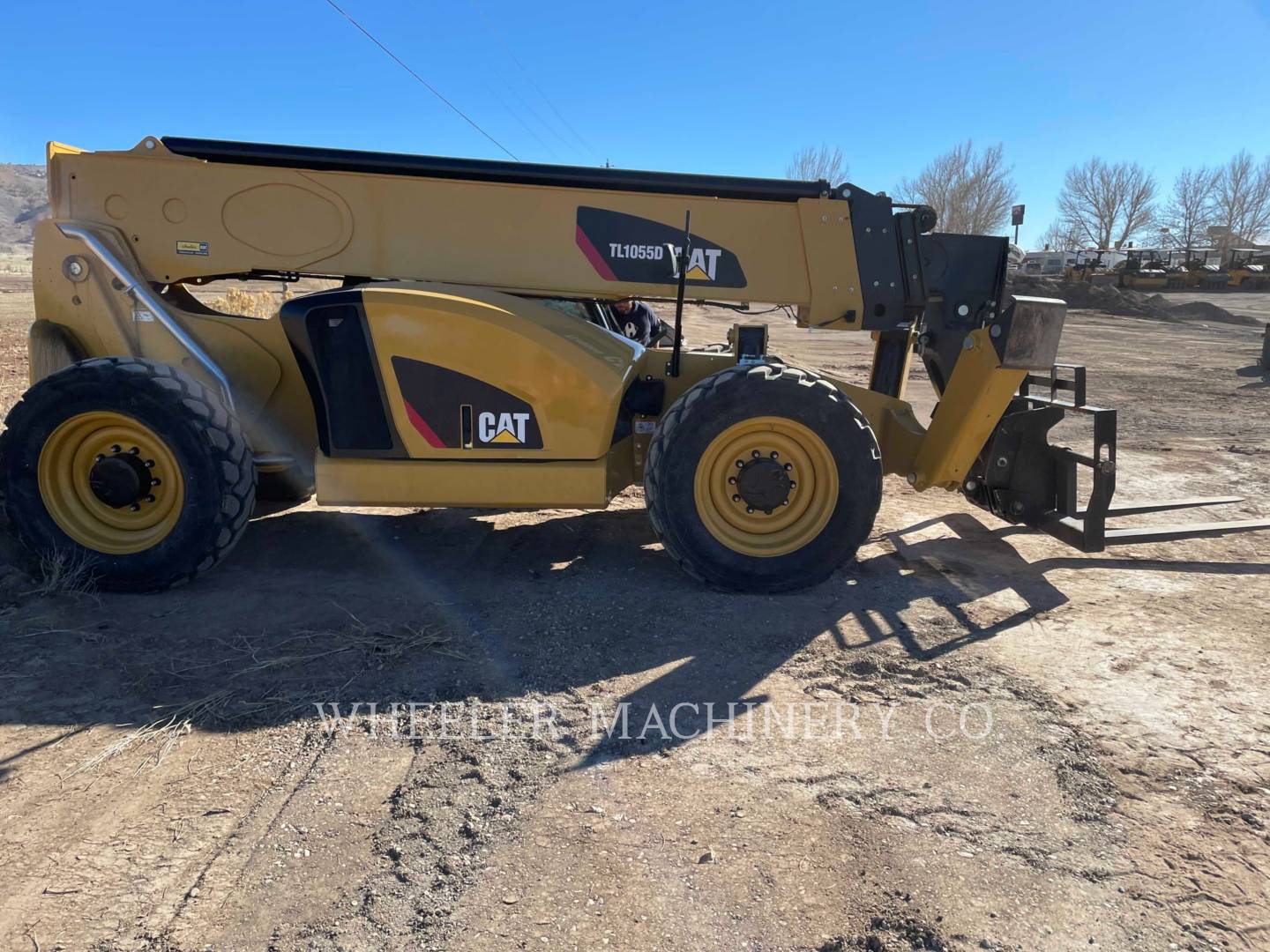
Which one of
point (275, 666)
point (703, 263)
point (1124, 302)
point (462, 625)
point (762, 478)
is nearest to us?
point (275, 666)

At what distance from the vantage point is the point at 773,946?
7.47 feet

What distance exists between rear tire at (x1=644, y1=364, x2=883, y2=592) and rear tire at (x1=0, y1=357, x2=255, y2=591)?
7.26 ft

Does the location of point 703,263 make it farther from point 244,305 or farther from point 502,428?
Result: point 244,305

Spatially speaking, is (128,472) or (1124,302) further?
(1124,302)

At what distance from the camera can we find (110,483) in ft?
14.5

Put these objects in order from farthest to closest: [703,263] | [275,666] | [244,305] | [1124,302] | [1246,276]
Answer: [1246,276], [1124,302], [244,305], [703,263], [275,666]

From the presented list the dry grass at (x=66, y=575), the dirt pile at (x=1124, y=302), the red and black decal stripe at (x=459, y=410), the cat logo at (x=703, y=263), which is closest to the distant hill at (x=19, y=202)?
the dirt pile at (x=1124, y=302)

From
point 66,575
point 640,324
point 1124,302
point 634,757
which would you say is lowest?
point 634,757

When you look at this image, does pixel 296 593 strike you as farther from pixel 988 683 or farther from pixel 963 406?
pixel 963 406

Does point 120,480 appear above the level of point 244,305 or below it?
below

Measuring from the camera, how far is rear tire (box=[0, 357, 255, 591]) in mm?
4328

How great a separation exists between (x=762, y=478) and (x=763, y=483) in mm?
30

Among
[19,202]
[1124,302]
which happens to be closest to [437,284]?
[1124,302]

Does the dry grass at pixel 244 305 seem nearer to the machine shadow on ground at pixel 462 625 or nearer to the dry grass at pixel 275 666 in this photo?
the machine shadow on ground at pixel 462 625
